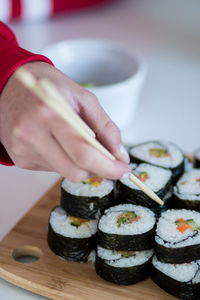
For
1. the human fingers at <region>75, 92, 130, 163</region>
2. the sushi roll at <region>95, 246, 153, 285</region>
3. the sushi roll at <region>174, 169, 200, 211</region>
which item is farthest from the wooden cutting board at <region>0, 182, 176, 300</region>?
the human fingers at <region>75, 92, 130, 163</region>

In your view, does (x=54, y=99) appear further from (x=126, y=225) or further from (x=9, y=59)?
(x=126, y=225)

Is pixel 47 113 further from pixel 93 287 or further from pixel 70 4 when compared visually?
pixel 70 4

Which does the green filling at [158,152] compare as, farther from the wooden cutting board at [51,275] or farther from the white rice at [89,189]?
the wooden cutting board at [51,275]

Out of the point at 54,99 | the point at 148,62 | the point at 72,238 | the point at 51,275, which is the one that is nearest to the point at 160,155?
the point at 72,238

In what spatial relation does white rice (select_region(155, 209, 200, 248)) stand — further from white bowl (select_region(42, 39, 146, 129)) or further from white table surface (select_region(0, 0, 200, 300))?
white bowl (select_region(42, 39, 146, 129))

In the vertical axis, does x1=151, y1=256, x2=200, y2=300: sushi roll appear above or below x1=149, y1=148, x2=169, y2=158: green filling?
below

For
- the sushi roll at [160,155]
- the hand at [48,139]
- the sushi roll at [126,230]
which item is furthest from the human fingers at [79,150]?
the sushi roll at [160,155]
